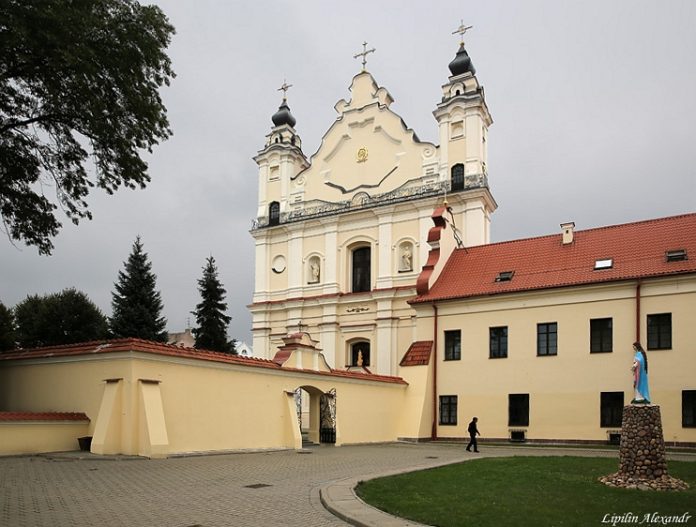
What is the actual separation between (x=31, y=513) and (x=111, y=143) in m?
11.7

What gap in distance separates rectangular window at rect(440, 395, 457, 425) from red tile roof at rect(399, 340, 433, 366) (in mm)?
1725

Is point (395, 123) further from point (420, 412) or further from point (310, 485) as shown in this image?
point (310, 485)

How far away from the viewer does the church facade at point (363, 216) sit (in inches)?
1458

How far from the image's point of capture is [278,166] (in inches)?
1738

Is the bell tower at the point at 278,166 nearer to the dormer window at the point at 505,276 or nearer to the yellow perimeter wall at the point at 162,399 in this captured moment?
the dormer window at the point at 505,276

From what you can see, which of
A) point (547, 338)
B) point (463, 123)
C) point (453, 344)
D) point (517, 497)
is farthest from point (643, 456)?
point (463, 123)

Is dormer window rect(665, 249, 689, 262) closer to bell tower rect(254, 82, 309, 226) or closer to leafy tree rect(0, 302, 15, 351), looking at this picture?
bell tower rect(254, 82, 309, 226)

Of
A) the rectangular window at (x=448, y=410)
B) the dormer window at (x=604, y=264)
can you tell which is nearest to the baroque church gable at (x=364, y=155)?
the dormer window at (x=604, y=264)

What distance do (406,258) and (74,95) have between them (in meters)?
23.8

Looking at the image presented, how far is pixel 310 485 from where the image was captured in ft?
39.0

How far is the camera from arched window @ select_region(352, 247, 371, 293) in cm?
3984

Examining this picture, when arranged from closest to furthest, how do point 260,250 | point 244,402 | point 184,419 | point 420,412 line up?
point 184,419
point 244,402
point 420,412
point 260,250

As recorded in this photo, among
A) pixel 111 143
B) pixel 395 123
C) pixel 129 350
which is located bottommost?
pixel 129 350

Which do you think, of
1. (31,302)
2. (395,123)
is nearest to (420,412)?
(395,123)
